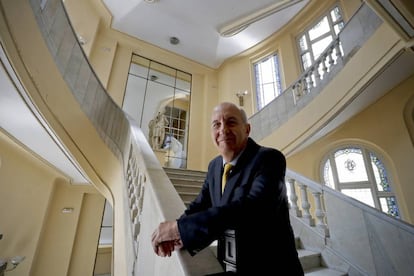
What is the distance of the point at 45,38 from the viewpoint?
2.59 m

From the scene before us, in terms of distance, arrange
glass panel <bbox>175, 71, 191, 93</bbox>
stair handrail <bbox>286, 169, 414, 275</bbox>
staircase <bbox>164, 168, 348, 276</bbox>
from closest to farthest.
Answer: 1. stair handrail <bbox>286, 169, 414, 275</bbox>
2. staircase <bbox>164, 168, 348, 276</bbox>
3. glass panel <bbox>175, 71, 191, 93</bbox>

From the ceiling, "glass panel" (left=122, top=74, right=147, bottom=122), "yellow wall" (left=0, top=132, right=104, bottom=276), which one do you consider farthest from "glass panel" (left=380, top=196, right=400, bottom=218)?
"yellow wall" (left=0, top=132, right=104, bottom=276)

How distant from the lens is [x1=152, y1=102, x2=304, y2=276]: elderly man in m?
0.72

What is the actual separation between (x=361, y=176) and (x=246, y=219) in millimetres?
4828

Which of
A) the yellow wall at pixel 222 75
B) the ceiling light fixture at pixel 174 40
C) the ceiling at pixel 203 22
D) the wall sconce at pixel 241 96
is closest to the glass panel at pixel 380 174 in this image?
the yellow wall at pixel 222 75

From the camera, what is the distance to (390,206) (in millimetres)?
3924

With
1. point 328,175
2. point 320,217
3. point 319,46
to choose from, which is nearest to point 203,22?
point 319,46

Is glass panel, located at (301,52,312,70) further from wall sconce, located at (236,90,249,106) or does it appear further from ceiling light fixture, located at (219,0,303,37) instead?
wall sconce, located at (236,90,249,106)

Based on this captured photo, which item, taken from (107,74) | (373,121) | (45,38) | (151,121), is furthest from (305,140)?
(107,74)

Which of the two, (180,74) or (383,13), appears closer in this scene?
(383,13)

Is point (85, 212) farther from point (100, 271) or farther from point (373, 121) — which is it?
point (373, 121)

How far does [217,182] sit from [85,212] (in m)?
7.14

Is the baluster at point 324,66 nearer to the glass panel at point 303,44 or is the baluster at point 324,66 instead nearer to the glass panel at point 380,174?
the glass panel at point 380,174

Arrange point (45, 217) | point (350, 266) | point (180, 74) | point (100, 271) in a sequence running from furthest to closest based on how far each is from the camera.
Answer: point (180, 74) → point (100, 271) → point (45, 217) → point (350, 266)
